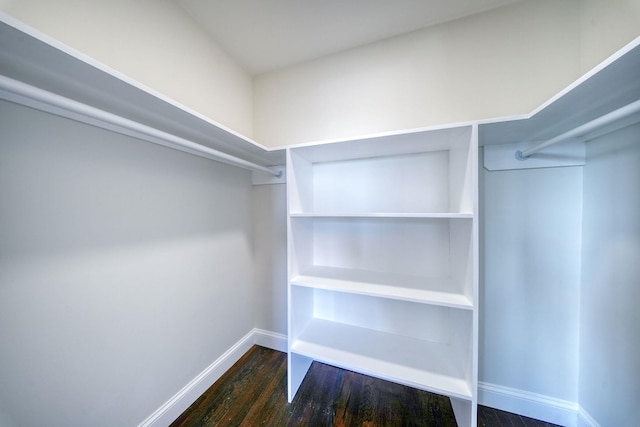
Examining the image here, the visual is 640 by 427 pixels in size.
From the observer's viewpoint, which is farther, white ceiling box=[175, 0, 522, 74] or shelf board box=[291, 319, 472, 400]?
white ceiling box=[175, 0, 522, 74]

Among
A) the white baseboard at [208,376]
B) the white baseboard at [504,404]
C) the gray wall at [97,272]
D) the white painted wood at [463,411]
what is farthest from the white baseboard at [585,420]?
the gray wall at [97,272]

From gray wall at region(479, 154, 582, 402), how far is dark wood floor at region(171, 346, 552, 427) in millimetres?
286

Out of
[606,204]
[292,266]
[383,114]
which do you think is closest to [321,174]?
[383,114]

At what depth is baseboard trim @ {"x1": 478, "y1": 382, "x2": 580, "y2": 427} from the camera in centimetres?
113

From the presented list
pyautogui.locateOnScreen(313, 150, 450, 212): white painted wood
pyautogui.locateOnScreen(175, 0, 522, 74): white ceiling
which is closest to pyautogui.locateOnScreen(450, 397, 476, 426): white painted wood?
pyautogui.locateOnScreen(313, 150, 450, 212): white painted wood

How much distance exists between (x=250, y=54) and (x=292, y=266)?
5.27 feet

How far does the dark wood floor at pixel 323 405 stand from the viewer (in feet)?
3.81

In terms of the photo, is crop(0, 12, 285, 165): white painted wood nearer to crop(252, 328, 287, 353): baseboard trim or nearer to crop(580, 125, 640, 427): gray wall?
crop(252, 328, 287, 353): baseboard trim

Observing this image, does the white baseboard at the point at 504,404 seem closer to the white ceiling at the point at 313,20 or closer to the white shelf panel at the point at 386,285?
the white shelf panel at the point at 386,285

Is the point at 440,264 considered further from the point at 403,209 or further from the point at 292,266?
the point at 292,266

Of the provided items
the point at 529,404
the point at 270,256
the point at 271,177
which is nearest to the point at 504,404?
the point at 529,404

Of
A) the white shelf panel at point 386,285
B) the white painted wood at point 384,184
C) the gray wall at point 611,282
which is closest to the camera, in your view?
the gray wall at point 611,282

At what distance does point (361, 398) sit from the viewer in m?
1.30

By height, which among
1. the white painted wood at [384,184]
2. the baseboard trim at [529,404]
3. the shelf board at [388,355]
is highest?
the white painted wood at [384,184]
